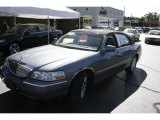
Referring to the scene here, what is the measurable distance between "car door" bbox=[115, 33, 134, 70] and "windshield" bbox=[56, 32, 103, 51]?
35.5 inches

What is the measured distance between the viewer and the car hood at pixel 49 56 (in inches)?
166

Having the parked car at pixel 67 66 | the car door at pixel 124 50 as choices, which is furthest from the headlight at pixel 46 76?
the car door at pixel 124 50

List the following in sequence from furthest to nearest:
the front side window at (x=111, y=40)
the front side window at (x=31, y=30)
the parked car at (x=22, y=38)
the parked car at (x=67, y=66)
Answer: the front side window at (x=31, y=30)
the parked car at (x=22, y=38)
the front side window at (x=111, y=40)
the parked car at (x=67, y=66)

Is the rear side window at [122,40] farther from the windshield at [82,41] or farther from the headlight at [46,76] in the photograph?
the headlight at [46,76]

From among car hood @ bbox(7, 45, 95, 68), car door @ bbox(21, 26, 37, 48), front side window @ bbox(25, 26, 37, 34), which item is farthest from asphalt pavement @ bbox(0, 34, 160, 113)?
front side window @ bbox(25, 26, 37, 34)

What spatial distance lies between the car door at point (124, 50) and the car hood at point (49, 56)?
4.76 feet

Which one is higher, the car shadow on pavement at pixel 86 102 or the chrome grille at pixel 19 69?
the chrome grille at pixel 19 69

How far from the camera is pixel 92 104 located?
4.63 m

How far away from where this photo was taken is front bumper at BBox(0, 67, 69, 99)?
12.6ft

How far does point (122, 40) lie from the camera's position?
6.50 metres

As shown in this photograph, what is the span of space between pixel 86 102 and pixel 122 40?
2.57 metres

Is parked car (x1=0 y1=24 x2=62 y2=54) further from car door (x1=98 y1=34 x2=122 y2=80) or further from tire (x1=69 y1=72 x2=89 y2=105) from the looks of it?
tire (x1=69 y1=72 x2=89 y2=105)

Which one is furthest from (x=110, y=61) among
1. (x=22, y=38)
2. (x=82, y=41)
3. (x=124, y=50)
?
(x=22, y=38)

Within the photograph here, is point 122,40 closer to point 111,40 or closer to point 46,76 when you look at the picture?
point 111,40
